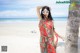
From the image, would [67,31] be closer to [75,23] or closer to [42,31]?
[75,23]

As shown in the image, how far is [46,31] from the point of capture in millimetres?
2141

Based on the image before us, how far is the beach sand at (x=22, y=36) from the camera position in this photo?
2148 millimetres

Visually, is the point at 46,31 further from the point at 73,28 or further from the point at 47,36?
the point at 73,28

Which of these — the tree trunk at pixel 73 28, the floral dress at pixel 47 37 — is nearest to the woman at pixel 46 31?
the floral dress at pixel 47 37

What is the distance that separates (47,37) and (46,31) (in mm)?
62

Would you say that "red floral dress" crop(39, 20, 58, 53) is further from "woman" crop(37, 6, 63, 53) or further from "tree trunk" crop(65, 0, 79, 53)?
"tree trunk" crop(65, 0, 79, 53)

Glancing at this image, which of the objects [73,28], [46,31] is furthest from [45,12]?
[73,28]

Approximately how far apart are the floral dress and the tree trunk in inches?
6.8

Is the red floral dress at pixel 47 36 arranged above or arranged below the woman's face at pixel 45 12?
below

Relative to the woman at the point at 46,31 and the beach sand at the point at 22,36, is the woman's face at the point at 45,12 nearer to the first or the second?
the woman at the point at 46,31

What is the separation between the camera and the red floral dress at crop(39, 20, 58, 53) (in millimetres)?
2141

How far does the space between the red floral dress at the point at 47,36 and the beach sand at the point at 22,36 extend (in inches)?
1.8

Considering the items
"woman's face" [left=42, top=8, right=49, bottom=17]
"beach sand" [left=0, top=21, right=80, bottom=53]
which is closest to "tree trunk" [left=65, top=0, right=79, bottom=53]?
"beach sand" [left=0, top=21, right=80, bottom=53]

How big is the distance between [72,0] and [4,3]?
711 millimetres
